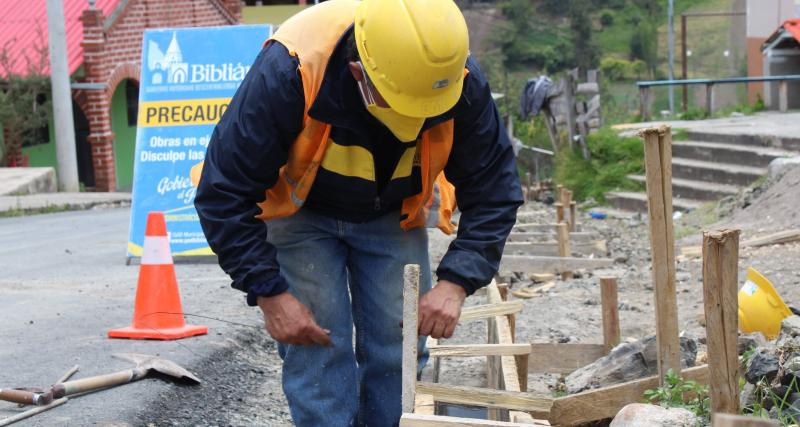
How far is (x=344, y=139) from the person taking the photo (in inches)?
144

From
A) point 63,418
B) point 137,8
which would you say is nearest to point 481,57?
point 137,8

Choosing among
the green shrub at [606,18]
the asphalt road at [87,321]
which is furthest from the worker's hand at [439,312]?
the green shrub at [606,18]

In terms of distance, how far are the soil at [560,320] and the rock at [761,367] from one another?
5.01ft

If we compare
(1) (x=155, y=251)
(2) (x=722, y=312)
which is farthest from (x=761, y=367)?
(1) (x=155, y=251)

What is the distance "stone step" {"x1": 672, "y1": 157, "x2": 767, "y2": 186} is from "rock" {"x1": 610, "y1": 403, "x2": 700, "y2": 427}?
11042 millimetres

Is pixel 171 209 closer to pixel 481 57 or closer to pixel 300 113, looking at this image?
pixel 300 113

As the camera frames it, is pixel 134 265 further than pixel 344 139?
Yes

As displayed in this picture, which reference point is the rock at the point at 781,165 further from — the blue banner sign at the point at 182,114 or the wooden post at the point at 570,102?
the wooden post at the point at 570,102

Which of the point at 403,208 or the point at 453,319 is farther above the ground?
the point at 403,208

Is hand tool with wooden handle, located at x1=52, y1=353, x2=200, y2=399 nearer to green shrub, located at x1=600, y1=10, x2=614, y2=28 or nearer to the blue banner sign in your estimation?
the blue banner sign

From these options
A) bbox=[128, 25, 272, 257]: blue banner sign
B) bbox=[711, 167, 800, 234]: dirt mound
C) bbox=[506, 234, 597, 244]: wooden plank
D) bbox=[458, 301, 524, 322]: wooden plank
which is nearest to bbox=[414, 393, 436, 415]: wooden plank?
bbox=[458, 301, 524, 322]: wooden plank

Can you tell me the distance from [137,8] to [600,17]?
4732 centimetres

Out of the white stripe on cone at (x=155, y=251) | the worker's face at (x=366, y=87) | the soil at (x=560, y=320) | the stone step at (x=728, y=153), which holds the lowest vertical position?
the soil at (x=560, y=320)

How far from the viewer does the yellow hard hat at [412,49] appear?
3387 mm
